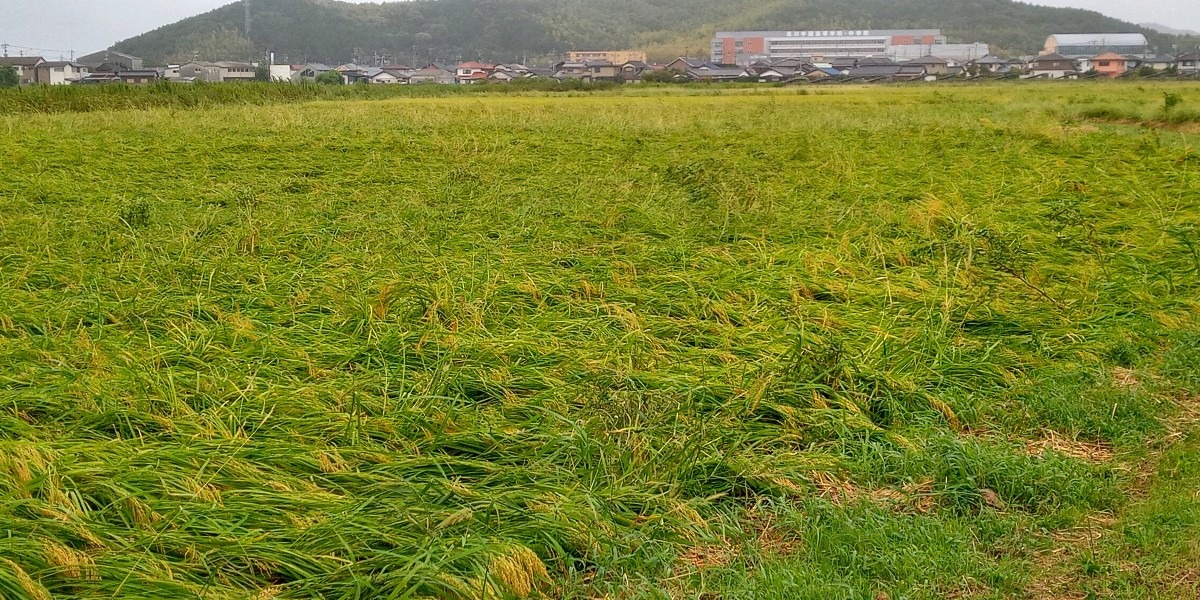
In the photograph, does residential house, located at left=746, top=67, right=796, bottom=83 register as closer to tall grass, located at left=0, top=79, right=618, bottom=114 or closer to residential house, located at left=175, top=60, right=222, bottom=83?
tall grass, located at left=0, top=79, right=618, bottom=114

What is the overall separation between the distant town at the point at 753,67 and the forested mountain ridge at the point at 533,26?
31.5 feet

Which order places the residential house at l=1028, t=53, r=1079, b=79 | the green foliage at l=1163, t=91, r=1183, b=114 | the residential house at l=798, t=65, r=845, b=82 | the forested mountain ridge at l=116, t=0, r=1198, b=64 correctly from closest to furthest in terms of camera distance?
the green foliage at l=1163, t=91, r=1183, b=114, the residential house at l=1028, t=53, r=1079, b=79, the residential house at l=798, t=65, r=845, b=82, the forested mountain ridge at l=116, t=0, r=1198, b=64

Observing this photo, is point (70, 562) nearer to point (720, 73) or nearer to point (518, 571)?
point (518, 571)

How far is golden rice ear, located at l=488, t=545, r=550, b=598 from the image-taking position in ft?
7.36

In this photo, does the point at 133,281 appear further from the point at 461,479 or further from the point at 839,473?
the point at 839,473

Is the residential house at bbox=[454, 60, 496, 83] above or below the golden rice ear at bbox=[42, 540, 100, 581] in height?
above

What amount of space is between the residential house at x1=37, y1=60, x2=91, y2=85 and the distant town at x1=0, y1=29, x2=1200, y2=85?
68mm

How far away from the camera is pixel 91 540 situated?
232 centimetres

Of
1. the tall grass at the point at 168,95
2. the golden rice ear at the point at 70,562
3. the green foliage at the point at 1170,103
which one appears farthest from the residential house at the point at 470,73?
the golden rice ear at the point at 70,562

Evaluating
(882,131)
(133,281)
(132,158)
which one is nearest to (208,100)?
(132,158)

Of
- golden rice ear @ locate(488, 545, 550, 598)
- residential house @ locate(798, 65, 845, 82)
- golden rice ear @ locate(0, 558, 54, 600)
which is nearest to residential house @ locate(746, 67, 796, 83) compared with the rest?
residential house @ locate(798, 65, 845, 82)

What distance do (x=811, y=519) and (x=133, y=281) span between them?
3977 mm

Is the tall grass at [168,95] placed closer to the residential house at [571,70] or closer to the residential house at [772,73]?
the residential house at [772,73]

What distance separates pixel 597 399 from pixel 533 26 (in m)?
132
